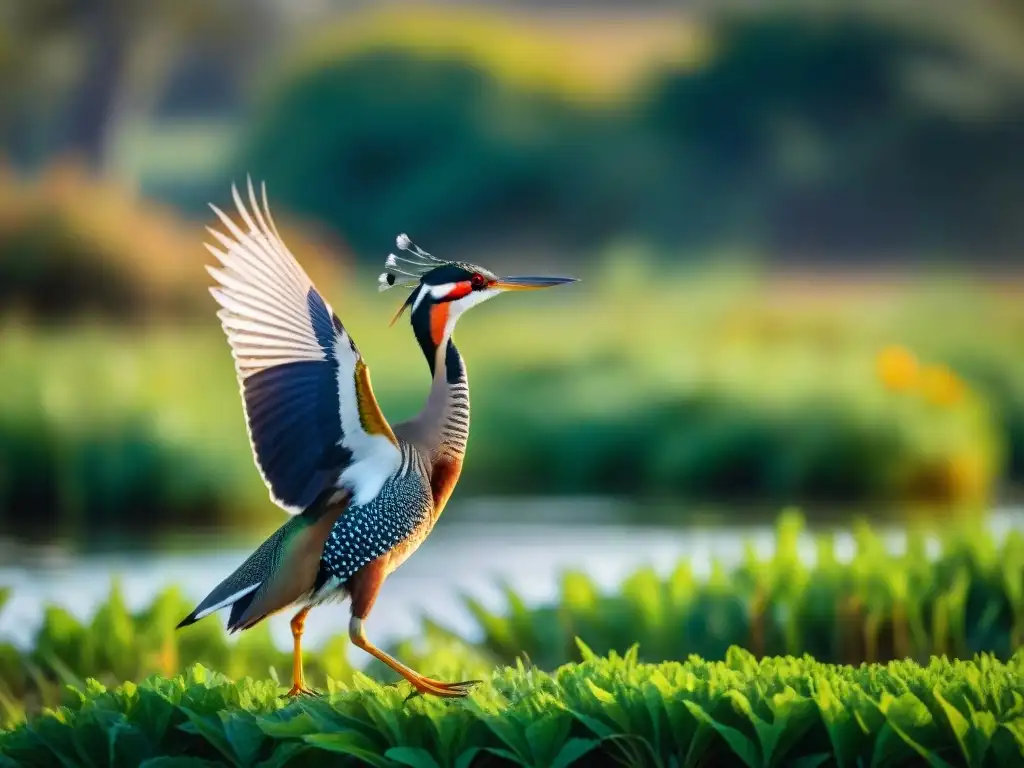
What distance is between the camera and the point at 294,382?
430 cm

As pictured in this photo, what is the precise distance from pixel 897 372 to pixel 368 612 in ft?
39.9

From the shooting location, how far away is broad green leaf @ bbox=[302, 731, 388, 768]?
158 inches

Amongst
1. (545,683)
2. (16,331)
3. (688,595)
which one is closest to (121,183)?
(16,331)

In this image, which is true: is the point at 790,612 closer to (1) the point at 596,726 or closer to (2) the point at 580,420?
(1) the point at 596,726

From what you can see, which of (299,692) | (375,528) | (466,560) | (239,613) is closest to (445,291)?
(375,528)

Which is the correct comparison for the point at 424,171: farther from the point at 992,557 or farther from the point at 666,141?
the point at 992,557

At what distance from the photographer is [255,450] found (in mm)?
4266

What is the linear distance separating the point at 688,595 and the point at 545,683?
2.02 m

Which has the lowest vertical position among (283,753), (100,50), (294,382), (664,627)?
(664,627)

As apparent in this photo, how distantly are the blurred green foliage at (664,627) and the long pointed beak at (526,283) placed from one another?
6.22 feet

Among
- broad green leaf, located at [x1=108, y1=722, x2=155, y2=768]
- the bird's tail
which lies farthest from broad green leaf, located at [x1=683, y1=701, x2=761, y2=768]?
broad green leaf, located at [x1=108, y1=722, x2=155, y2=768]

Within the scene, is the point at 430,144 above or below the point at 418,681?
above

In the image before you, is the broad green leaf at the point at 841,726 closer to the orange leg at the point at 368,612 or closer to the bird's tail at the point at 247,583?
the orange leg at the point at 368,612

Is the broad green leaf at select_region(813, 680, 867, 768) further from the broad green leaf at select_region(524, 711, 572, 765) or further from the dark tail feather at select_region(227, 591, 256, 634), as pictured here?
the dark tail feather at select_region(227, 591, 256, 634)
